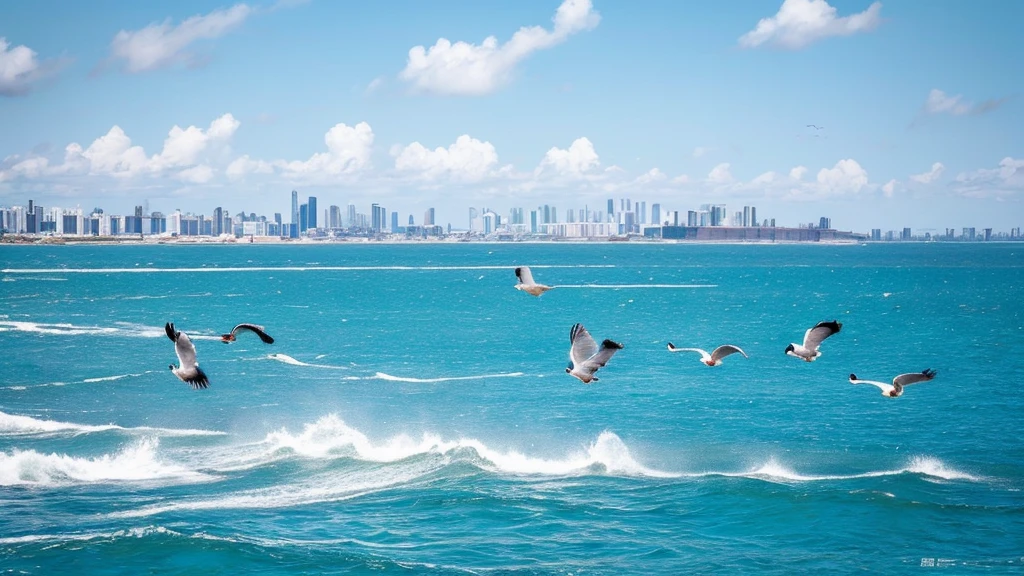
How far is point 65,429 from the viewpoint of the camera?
63.2 m

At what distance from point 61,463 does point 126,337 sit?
185ft

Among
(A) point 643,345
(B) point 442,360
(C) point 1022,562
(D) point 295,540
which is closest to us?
(C) point 1022,562

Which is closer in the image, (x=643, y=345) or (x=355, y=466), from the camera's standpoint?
(x=355, y=466)

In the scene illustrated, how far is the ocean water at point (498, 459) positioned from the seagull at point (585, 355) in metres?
17.8

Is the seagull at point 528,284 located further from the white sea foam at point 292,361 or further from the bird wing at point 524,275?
the white sea foam at point 292,361

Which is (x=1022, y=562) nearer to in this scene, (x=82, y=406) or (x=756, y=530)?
(x=756, y=530)

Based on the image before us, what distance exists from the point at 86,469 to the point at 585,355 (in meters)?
39.9

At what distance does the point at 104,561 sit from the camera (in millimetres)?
42562

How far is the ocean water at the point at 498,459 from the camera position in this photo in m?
43.6

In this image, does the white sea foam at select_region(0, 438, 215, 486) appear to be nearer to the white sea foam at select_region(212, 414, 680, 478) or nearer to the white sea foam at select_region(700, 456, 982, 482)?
the white sea foam at select_region(212, 414, 680, 478)

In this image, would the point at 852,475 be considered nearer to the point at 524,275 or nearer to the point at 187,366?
the point at 524,275

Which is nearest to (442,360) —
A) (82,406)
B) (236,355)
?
(236,355)

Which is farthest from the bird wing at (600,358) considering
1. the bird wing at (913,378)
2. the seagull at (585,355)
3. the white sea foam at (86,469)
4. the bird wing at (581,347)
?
the white sea foam at (86,469)

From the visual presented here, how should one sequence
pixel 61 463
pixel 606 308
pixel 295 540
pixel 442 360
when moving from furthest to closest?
pixel 606 308 < pixel 442 360 < pixel 61 463 < pixel 295 540
